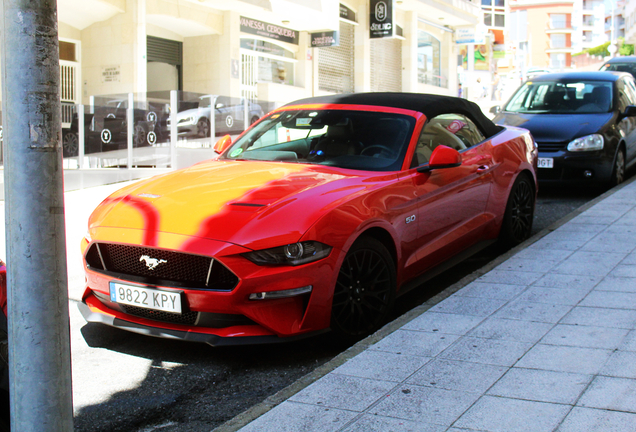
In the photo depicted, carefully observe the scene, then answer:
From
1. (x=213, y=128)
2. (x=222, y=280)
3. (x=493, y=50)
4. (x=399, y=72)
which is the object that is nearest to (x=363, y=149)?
(x=222, y=280)


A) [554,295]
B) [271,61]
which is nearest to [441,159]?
[554,295]

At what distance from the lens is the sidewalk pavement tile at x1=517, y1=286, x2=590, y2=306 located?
178 inches

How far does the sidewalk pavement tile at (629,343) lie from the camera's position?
11.8 feet

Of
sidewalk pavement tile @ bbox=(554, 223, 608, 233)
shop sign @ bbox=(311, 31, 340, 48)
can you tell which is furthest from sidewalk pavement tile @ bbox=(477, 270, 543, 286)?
shop sign @ bbox=(311, 31, 340, 48)

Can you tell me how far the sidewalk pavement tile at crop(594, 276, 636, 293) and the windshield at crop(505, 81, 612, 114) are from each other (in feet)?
18.0

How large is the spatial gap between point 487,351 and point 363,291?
0.81 meters

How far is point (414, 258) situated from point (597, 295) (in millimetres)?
1199

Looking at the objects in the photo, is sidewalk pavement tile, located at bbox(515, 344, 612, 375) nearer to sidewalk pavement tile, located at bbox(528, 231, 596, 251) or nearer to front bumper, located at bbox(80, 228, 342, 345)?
front bumper, located at bbox(80, 228, 342, 345)

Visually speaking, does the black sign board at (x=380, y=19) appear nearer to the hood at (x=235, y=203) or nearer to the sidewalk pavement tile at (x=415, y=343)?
the hood at (x=235, y=203)

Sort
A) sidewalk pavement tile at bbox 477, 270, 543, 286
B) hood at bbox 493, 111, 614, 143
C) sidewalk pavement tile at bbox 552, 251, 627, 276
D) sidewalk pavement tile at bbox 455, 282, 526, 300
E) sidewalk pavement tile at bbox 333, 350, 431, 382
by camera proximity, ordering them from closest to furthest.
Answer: sidewalk pavement tile at bbox 333, 350, 431, 382 → sidewalk pavement tile at bbox 455, 282, 526, 300 → sidewalk pavement tile at bbox 477, 270, 543, 286 → sidewalk pavement tile at bbox 552, 251, 627, 276 → hood at bbox 493, 111, 614, 143

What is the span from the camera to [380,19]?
28.5 metres

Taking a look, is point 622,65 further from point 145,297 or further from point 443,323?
point 145,297

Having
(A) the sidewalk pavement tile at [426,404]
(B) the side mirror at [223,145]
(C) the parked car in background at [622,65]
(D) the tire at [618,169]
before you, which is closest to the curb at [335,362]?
(A) the sidewalk pavement tile at [426,404]

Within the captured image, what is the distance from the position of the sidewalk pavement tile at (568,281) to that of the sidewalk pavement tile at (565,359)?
1.26m
